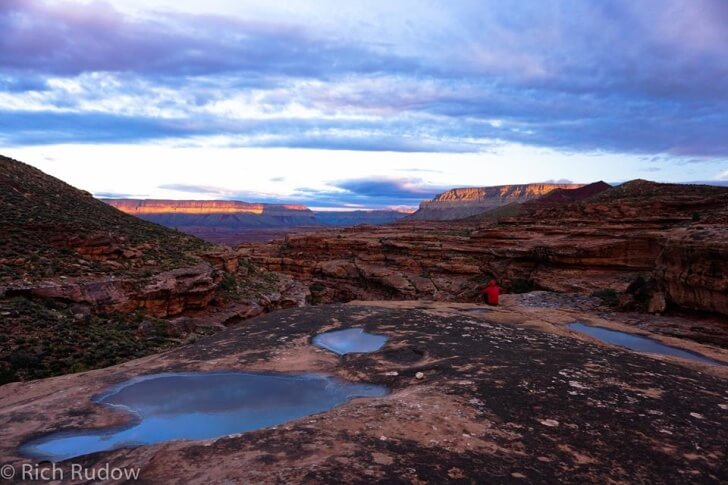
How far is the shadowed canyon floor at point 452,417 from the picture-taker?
13.8ft

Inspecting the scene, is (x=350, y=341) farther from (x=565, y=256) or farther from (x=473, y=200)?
(x=473, y=200)

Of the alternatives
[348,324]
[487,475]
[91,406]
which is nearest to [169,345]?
[348,324]

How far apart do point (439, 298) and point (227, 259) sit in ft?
52.7

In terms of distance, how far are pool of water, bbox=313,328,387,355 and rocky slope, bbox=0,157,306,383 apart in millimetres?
7653

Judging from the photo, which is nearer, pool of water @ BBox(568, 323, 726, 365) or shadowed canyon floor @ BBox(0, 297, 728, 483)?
shadowed canyon floor @ BBox(0, 297, 728, 483)

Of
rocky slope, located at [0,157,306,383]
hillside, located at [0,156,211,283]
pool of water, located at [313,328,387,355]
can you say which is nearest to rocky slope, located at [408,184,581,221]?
rocky slope, located at [0,157,306,383]

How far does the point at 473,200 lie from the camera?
16275 cm

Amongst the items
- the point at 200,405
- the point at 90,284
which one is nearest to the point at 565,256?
the point at 90,284

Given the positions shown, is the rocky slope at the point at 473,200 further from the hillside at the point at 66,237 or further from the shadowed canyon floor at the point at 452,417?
the shadowed canyon floor at the point at 452,417

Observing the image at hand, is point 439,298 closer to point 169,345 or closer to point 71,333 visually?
point 169,345

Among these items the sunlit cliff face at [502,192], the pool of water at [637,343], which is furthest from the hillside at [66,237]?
the sunlit cliff face at [502,192]

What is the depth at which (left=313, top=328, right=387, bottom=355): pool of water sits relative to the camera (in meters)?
8.87

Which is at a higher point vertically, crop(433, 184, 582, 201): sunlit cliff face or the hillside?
crop(433, 184, 582, 201): sunlit cliff face

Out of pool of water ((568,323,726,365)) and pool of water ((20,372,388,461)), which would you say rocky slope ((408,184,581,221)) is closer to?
pool of water ((568,323,726,365))
